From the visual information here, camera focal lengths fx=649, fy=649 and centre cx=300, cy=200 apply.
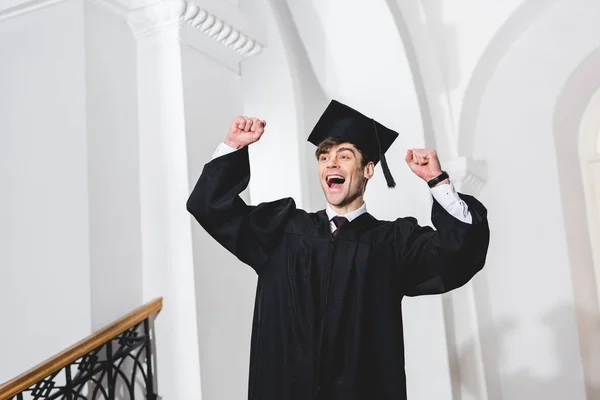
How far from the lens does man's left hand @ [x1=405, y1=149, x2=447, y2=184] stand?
211cm

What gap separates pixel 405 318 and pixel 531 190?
7.76ft

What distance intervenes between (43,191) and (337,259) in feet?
5.77

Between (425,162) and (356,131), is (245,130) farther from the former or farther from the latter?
(425,162)

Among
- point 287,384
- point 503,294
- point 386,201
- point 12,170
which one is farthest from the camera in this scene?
point 503,294

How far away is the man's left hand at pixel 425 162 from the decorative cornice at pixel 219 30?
174 cm

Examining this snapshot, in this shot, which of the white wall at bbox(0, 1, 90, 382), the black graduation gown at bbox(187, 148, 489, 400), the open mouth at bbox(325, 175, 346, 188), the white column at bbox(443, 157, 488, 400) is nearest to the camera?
the black graduation gown at bbox(187, 148, 489, 400)

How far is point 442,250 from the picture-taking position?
7.00 ft

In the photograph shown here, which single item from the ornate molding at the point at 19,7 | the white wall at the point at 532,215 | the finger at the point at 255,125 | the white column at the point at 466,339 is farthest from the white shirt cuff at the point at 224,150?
the white wall at the point at 532,215

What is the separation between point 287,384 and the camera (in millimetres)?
2074

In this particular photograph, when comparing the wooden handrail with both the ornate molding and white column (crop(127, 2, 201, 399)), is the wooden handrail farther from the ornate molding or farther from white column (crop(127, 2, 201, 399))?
the ornate molding

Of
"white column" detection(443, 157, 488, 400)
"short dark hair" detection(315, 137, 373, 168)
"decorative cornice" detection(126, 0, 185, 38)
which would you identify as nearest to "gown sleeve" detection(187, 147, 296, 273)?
"short dark hair" detection(315, 137, 373, 168)

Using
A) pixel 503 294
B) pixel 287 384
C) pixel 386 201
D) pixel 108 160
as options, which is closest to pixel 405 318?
pixel 386 201

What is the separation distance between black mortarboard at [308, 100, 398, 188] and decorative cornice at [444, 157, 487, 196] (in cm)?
395

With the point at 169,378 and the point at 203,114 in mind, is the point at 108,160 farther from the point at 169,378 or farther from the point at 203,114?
the point at 169,378
